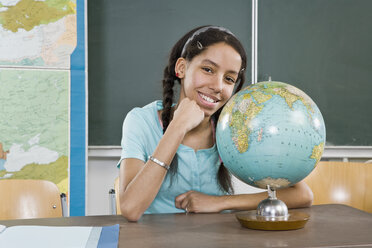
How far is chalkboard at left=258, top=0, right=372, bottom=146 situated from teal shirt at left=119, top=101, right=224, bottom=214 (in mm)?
1577

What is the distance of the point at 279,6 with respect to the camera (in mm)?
3098

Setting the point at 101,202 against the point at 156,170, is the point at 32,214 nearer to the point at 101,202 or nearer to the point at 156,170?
the point at 156,170

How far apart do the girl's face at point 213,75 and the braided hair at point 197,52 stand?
0.03m

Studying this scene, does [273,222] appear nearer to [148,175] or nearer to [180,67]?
[148,175]

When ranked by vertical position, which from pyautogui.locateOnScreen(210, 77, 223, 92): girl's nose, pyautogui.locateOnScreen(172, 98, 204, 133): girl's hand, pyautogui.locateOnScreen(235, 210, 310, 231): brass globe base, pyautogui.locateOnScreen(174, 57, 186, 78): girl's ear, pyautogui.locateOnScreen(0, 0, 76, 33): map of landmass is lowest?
pyautogui.locateOnScreen(235, 210, 310, 231): brass globe base

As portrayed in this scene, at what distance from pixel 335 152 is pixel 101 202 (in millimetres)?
1767

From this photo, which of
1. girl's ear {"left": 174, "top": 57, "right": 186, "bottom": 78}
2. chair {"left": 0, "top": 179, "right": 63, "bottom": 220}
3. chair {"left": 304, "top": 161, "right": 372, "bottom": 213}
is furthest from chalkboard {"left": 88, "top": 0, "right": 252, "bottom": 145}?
chair {"left": 304, "top": 161, "right": 372, "bottom": 213}

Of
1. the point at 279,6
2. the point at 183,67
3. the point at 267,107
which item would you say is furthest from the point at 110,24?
the point at 267,107

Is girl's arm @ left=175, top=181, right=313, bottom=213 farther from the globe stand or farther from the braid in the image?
the braid

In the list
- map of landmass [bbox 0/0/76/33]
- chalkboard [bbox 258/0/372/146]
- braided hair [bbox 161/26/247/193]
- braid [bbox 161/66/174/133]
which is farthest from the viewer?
chalkboard [bbox 258/0/372/146]

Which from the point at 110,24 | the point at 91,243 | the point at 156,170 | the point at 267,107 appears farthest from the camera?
the point at 110,24

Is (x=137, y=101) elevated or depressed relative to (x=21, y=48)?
depressed

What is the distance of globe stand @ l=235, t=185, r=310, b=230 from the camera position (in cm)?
108

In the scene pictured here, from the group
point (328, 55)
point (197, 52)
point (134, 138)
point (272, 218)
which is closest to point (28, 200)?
point (134, 138)
